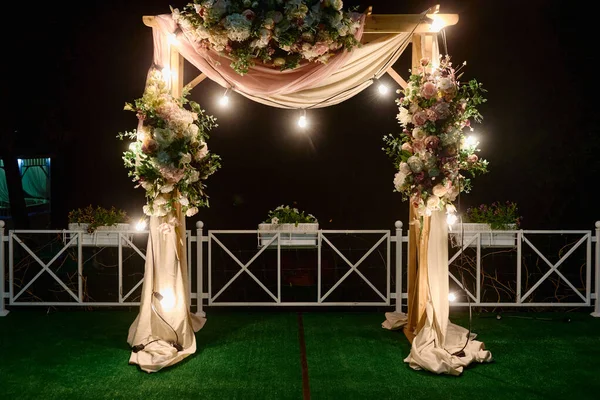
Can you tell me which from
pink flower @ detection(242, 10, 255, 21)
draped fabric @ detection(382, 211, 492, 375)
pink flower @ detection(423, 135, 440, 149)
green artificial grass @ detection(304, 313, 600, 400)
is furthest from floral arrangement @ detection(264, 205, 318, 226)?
pink flower @ detection(242, 10, 255, 21)

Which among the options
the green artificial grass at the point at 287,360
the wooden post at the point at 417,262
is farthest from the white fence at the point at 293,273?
the wooden post at the point at 417,262

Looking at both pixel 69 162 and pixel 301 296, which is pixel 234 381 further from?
pixel 69 162

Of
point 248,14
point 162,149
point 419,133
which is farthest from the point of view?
point 419,133

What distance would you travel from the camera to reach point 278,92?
616 cm

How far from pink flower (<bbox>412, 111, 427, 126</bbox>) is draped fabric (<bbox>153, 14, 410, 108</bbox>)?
2.28 ft

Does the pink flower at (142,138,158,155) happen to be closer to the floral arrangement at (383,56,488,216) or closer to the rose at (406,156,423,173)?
the floral arrangement at (383,56,488,216)

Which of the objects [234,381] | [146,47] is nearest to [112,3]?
[146,47]

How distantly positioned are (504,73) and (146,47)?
19.3 ft

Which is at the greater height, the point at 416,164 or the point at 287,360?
the point at 416,164

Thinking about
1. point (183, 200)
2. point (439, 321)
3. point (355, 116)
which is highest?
point (355, 116)

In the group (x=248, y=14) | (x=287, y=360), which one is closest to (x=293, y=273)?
(x=287, y=360)

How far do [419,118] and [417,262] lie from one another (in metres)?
1.69

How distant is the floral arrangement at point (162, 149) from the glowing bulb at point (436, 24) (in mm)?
2308

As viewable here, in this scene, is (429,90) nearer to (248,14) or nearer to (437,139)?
(437,139)
